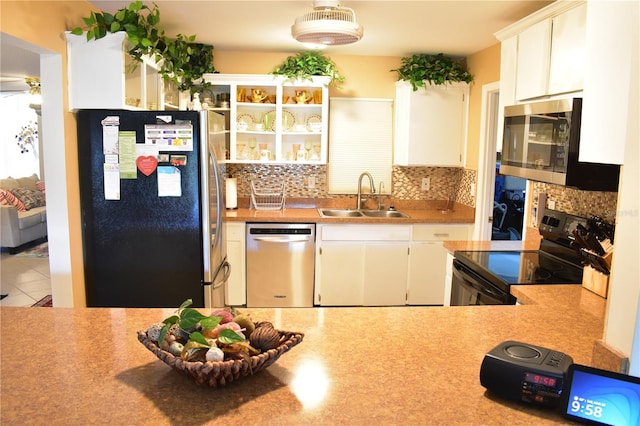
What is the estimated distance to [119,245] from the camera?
2891 mm

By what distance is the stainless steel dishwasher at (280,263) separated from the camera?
408cm

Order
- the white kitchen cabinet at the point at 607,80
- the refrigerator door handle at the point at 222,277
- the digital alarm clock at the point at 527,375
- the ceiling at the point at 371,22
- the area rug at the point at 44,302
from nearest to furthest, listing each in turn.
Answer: the digital alarm clock at the point at 527,375
the white kitchen cabinet at the point at 607,80
the ceiling at the point at 371,22
the refrigerator door handle at the point at 222,277
the area rug at the point at 44,302

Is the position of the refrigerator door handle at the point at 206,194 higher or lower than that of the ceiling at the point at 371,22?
lower

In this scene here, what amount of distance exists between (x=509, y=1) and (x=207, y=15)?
191cm

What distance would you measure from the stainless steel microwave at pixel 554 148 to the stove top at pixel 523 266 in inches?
18.8

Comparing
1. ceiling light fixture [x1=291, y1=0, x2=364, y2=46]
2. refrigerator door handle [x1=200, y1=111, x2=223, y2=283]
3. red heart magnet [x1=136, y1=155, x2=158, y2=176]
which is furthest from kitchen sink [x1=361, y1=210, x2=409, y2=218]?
red heart magnet [x1=136, y1=155, x2=158, y2=176]

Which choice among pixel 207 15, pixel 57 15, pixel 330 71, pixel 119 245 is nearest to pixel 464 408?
pixel 119 245

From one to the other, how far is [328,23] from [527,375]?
2.18 meters

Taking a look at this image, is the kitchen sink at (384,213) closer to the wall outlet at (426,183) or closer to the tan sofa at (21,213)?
the wall outlet at (426,183)

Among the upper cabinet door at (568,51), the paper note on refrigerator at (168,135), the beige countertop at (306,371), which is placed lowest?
the beige countertop at (306,371)

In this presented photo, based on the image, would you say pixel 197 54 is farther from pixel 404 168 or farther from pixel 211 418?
pixel 211 418

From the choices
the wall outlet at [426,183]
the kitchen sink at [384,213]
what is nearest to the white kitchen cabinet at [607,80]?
the kitchen sink at [384,213]

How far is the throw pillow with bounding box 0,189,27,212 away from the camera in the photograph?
584 cm

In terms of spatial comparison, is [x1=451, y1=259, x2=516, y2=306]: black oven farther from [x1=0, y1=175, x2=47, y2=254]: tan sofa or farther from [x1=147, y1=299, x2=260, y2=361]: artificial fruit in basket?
[x1=0, y1=175, x2=47, y2=254]: tan sofa
